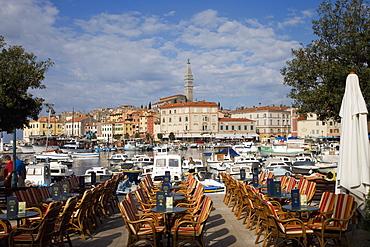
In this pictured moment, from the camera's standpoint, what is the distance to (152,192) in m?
11.0

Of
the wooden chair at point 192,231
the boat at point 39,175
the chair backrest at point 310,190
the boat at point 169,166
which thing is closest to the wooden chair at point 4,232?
the wooden chair at point 192,231

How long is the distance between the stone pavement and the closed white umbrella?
0.90 m

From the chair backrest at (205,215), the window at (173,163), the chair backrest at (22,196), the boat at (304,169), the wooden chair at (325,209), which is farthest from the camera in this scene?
the boat at (304,169)

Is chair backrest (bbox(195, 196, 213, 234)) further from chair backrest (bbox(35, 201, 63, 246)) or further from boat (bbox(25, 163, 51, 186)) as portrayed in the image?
boat (bbox(25, 163, 51, 186))

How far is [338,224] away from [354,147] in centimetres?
173

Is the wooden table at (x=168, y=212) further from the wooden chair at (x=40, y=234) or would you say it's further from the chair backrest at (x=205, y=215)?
the wooden chair at (x=40, y=234)

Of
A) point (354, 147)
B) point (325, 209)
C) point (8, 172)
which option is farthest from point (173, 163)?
point (354, 147)

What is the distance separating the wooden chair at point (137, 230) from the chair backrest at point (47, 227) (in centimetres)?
106

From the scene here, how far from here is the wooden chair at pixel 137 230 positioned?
243 inches

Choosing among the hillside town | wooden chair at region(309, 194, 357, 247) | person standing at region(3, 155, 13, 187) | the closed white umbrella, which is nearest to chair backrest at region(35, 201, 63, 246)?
wooden chair at region(309, 194, 357, 247)

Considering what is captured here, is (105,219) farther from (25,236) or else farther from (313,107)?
(313,107)

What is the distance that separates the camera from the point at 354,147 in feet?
24.4

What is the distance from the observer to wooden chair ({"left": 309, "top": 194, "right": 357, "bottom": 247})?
20.6 ft

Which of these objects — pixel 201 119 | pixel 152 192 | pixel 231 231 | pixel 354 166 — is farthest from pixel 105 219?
pixel 201 119
